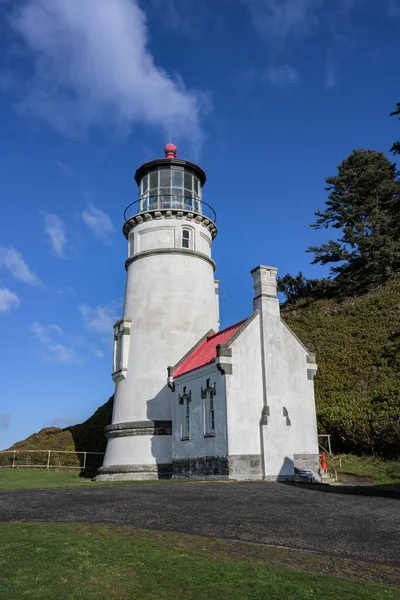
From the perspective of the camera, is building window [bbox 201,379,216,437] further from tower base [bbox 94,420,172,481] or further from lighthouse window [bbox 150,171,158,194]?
lighthouse window [bbox 150,171,158,194]

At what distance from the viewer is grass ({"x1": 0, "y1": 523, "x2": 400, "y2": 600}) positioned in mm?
5586

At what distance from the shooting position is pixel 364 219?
44.5m

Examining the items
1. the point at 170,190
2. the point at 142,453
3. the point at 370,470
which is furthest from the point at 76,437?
the point at 370,470

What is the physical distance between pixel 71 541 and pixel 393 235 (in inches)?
1564

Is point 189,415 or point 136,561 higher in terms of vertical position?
point 189,415

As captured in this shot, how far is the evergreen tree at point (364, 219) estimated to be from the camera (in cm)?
4034

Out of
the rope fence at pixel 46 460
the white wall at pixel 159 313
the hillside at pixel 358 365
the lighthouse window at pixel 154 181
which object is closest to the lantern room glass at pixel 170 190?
the lighthouse window at pixel 154 181

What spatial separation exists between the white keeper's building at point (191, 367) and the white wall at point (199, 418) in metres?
0.05

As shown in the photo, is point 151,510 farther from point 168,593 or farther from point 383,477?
point 383,477

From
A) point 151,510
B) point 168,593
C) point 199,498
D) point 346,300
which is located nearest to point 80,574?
point 168,593

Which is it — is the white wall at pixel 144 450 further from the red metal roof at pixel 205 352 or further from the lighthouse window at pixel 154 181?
the lighthouse window at pixel 154 181

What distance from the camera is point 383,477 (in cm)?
2111

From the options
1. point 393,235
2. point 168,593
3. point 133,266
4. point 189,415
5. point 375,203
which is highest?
point 375,203

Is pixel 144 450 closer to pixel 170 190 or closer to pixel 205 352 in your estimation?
pixel 205 352
